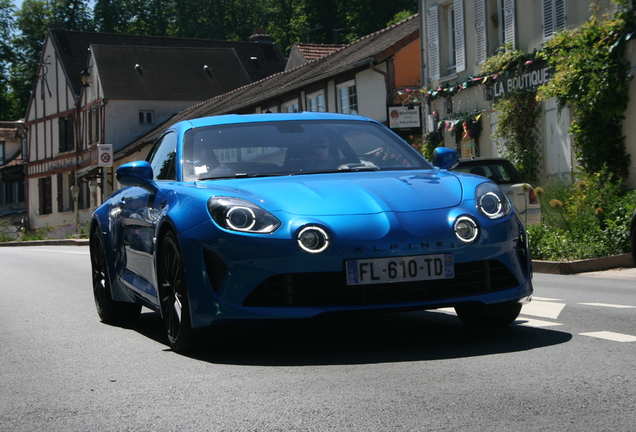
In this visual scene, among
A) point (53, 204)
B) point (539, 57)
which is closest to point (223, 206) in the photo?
point (539, 57)

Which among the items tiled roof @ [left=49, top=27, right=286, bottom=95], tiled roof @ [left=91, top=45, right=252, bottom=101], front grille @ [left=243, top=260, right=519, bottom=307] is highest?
tiled roof @ [left=49, top=27, right=286, bottom=95]

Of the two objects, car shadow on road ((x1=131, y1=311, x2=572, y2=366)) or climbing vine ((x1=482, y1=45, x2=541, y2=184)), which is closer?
car shadow on road ((x1=131, y1=311, x2=572, y2=366))

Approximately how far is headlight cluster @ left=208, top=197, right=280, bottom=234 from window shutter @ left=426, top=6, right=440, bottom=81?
68.1ft

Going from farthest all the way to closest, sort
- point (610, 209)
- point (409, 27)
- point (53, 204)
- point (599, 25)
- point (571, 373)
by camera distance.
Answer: point (53, 204) < point (409, 27) < point (599, 25) < point (610, 209) < point (571, 373)

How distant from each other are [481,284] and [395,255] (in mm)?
578

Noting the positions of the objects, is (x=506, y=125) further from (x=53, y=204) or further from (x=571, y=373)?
(x=53, y=204)

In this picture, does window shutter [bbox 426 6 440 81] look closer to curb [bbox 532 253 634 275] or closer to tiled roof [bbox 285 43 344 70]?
curb [bbox 532 253 634 275]

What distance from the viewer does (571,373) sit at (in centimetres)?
455

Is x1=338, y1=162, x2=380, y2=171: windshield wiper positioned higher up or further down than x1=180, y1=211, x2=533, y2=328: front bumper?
higher up

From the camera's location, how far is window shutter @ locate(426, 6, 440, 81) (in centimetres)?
2544

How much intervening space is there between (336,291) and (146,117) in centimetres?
5183

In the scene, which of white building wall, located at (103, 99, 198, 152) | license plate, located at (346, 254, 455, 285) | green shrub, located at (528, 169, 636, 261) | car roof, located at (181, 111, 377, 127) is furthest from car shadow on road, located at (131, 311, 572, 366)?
white building wall, located at (103, 99, 198, 152)

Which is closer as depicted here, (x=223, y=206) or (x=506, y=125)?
(x=223, y=206)

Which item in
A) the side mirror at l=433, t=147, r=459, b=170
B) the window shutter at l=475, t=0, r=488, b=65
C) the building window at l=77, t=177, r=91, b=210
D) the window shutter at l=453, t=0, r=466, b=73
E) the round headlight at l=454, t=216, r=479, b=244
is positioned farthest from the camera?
the building window at l=77, t=177, r=91, b=210
